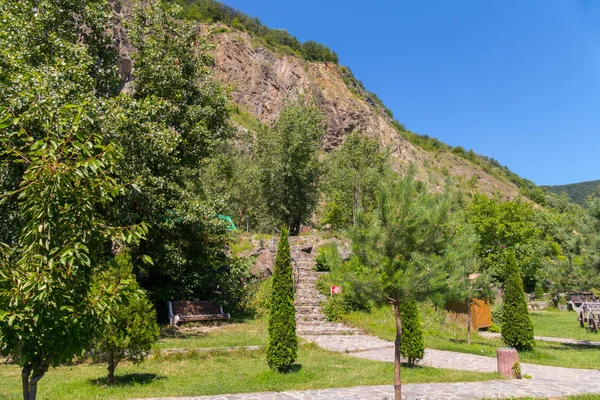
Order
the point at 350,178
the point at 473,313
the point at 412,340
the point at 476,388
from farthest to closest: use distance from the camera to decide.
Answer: the point at 350,178 → the point at 473,313 → the point at 412,340 → the point at 476,388

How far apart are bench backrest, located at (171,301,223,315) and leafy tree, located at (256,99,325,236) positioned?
12.7 metres

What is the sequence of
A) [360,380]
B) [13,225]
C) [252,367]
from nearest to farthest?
1. [360,380]
2. [252,367]
3. [13,225]

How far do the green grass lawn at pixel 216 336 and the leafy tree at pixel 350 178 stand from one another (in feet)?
58.4

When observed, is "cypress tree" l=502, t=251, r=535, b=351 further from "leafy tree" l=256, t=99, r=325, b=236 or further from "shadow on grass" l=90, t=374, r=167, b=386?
"leafy tree" l=256, t=99, r=325, b=236

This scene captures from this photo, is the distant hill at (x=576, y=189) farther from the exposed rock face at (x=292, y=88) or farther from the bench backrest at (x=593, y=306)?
the bench backrest at (x=593, y=306)

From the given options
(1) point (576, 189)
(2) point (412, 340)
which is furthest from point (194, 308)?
(1) point (576, 189)

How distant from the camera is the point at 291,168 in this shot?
2895 cm

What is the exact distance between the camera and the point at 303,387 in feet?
27.1

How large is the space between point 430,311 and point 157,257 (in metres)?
11.9

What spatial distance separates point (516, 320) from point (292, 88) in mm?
66785

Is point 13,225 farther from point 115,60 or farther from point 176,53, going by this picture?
point 176,53

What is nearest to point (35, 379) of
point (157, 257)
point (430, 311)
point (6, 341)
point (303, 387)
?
point (6, 341)

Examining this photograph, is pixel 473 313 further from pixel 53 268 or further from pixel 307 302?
pixel 53 268

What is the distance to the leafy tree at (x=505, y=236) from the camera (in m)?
28.6
